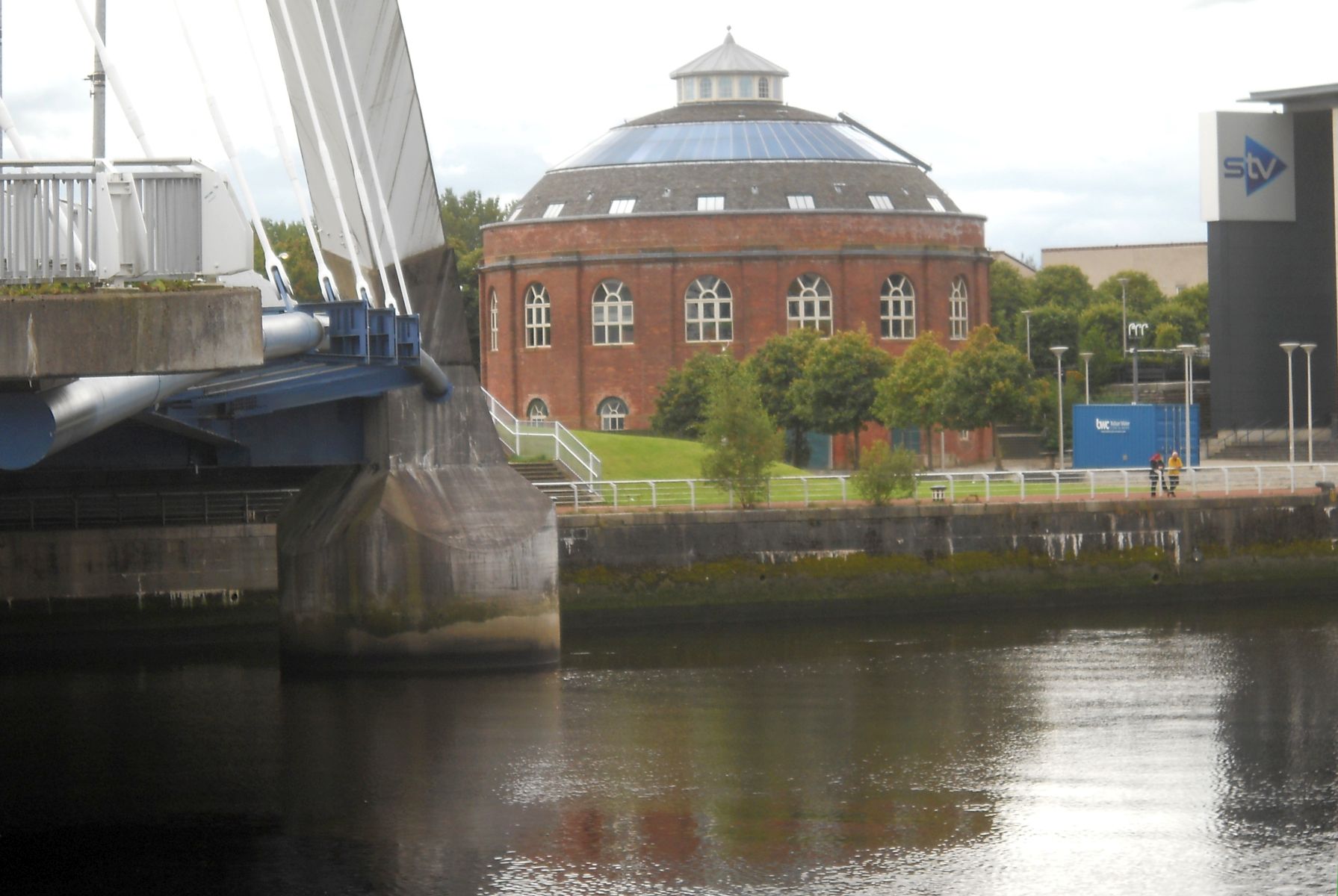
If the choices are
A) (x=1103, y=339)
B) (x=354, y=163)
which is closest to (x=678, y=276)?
(x=1103, y=339)

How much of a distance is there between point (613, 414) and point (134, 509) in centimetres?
3725

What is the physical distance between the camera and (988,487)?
42094mm

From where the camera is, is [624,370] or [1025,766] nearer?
[1025,766]

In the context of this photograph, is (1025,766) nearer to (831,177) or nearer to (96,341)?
(96,341)

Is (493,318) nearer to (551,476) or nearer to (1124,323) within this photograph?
(1124,323)

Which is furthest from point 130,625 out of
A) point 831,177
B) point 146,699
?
point 831,177

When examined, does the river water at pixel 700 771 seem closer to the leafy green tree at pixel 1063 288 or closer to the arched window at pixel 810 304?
the arched window at pixel 810 304

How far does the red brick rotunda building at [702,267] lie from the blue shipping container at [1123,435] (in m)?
17.1

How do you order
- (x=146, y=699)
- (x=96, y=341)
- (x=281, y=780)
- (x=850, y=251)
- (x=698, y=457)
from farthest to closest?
(x=850, y=251), (x=698, y=457), (x=146, y=699), (x=281, y=780), (x=96, y=341)

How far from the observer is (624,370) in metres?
72.8

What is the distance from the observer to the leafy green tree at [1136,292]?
109062 millimetres

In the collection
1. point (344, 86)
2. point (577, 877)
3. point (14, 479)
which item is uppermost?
point (344, 86)

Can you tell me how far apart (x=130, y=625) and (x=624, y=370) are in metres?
37.9

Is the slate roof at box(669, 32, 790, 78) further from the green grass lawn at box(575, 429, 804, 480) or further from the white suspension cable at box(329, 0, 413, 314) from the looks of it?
the white suspension cable at box(329, 0, 413, 314)
